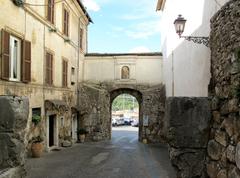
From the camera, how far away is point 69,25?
18.5 meters

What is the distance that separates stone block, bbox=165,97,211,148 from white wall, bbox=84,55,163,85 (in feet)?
52.1

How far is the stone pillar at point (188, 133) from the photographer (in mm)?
5645

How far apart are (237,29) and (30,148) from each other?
1032cm

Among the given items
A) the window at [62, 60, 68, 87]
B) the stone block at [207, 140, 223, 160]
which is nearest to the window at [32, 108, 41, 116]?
the window at [62, 60, 68, 87]

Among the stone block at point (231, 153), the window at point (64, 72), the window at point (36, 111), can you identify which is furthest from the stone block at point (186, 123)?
the window at point (64, 72)

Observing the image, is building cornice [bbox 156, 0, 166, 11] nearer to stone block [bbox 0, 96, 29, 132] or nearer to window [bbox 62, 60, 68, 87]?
window [bbox 62, 60, 68, 87]

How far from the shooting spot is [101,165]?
12.4 metres

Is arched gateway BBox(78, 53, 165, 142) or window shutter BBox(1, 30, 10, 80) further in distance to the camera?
arched gateway BBox(78, 53, 165, 142)

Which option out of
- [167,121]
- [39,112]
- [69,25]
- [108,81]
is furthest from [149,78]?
[167,121]

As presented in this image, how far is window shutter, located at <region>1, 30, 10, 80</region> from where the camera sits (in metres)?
10.1

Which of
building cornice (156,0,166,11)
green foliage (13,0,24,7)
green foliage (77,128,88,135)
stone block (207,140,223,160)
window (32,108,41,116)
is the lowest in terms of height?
green foliage (77,128,88,135)

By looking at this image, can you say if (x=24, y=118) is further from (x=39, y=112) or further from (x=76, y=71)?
(x=76, y=71)

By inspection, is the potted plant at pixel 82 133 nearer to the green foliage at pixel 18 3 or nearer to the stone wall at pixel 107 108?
the stone wall at pixel 107 108

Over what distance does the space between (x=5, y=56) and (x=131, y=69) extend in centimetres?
1229
